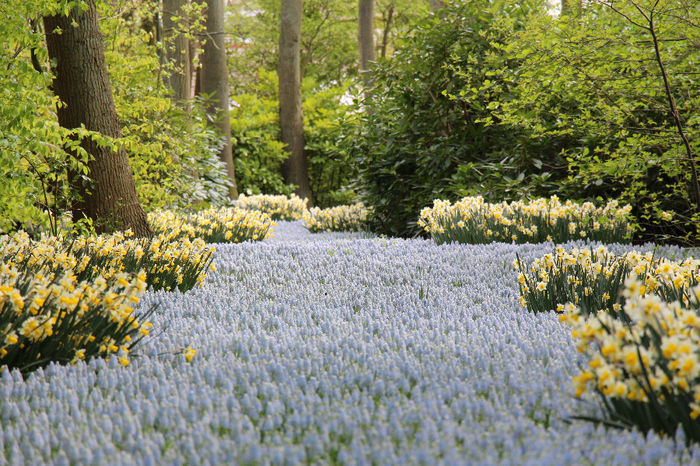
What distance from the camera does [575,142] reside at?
7.34m

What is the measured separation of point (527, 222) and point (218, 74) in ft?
28.9

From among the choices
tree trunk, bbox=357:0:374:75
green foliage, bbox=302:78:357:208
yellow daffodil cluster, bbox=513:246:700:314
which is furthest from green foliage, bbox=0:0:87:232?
green foliage, bbox=302:78:357:208

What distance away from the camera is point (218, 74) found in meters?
12.6

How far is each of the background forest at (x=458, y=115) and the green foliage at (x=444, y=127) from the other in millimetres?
24

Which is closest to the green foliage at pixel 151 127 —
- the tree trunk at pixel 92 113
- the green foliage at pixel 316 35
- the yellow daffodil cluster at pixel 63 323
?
A: the tree trunk at pixel 92 113

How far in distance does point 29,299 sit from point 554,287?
10.5ft

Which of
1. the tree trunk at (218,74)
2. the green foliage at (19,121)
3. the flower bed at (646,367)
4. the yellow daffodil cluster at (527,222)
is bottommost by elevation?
the flower bed at (646,367)

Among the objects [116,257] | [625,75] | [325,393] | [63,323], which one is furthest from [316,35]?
[325,393]

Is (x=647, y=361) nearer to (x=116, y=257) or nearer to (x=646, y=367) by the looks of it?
(x=646, y=367)

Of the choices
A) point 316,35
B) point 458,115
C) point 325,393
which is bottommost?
point 325,393

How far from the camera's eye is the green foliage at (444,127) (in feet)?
24.5

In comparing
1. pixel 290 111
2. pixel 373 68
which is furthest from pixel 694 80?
pixel 290 111

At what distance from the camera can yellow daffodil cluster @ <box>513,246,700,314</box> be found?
3.59 metres

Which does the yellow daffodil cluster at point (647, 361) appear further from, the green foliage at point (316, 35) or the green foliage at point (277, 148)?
the green foliage at point (316, 35)
